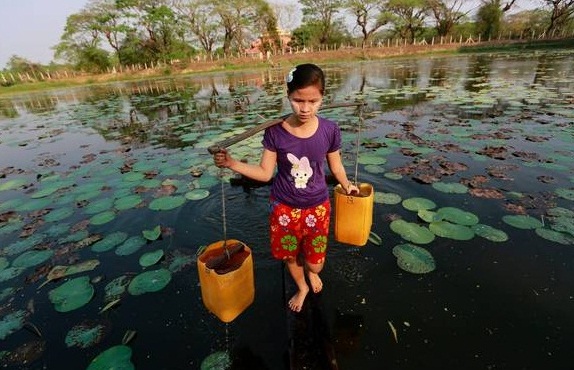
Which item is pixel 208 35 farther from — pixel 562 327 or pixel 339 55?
pixel 562 327

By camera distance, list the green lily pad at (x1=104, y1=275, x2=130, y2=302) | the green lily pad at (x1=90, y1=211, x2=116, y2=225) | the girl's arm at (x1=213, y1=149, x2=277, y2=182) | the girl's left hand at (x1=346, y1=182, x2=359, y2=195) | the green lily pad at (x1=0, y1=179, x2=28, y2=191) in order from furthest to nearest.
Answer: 1. the green lily pad at (x1=0, y1=179, x2=28, y2=191)
2. the green lily pad at (x1=90, y1=211, x2=116, y2=225)
3. the green lily pad at (x1=104, y1=275, x2=130, y2=302)
4. the girl's left hand at (x1=346, y1=182, x2=359, y2=195)
5. the girl's arm at (x1=213, y1=149, x2=277, y2=182)

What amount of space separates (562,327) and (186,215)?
133 inches

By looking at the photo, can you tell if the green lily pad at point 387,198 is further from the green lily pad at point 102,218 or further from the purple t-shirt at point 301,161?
the green lily pad at point 102,218

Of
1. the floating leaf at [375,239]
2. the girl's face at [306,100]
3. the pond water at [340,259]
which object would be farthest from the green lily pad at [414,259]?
the girl's face at [306,100]

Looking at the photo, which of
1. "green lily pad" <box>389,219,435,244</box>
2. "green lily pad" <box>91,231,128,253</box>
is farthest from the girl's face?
"green lily pad" <box>91,231,128,253</box>

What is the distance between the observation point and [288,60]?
36.6 m

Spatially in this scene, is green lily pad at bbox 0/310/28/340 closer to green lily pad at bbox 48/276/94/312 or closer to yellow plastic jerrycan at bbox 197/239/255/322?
green lily pad at bbox 48/276/94/312

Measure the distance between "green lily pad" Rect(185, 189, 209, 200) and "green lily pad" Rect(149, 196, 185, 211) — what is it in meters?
0.09

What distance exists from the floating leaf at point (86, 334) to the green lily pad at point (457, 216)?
10.2 feet

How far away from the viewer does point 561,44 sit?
30.4 m

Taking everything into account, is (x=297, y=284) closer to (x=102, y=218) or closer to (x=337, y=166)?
(x=337, y=166)

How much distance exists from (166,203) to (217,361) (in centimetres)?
236

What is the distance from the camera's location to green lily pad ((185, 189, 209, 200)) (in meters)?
3.87

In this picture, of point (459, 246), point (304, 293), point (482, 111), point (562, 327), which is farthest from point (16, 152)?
point (482, 111)
